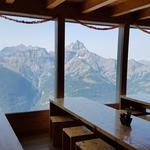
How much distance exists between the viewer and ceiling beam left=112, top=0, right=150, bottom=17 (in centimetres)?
338

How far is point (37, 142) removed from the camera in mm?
3355

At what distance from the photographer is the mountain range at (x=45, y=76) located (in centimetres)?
389

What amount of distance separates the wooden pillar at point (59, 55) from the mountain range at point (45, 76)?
0.19m

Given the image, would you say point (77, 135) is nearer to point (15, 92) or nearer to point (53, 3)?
point (15, 92)

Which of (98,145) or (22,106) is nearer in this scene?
(98,145)

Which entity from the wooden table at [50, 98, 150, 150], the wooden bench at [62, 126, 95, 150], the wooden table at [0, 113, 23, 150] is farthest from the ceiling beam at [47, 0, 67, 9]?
the wooden table at [0, 113, 23, 150]

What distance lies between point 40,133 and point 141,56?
3052mm

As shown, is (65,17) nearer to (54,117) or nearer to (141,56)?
(54,117)

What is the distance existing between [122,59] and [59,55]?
1499mm

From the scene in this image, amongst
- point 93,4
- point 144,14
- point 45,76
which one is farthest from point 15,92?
point 144,14

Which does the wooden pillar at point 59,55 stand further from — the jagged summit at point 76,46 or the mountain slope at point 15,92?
the mountain slope at point 15,92

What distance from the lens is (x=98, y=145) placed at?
224 centimetres

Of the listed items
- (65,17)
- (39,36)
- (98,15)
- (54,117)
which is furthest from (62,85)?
(98,15)

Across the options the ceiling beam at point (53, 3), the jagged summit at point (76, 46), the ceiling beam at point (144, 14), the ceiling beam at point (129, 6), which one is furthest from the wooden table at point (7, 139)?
the ceiling beam at point (144, 14)
